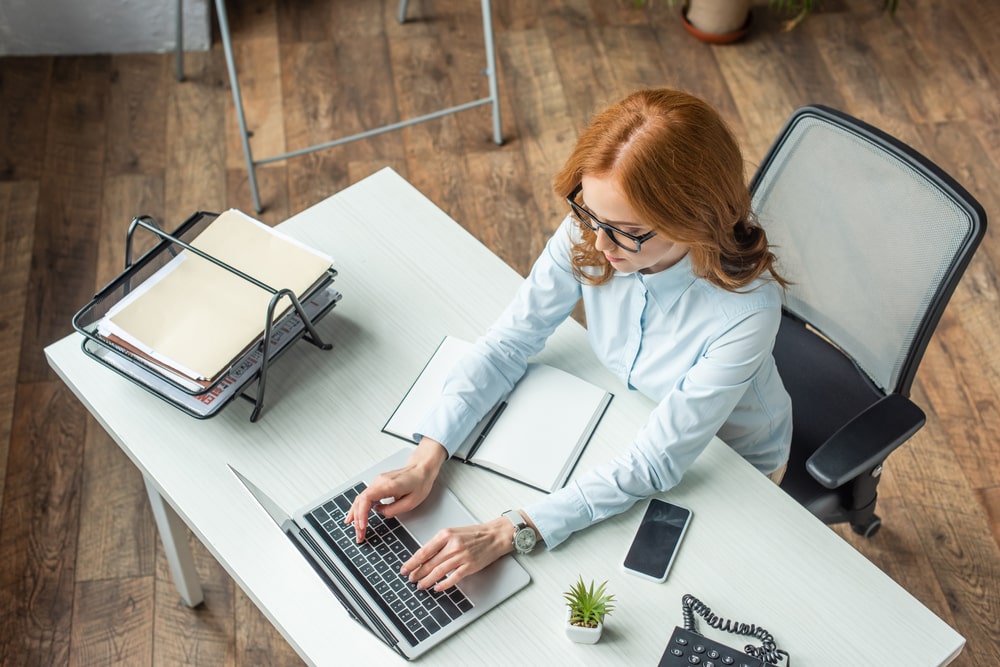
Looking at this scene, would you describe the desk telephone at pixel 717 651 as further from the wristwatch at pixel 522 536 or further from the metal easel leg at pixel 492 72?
the metal easel leg at pixel 492 72

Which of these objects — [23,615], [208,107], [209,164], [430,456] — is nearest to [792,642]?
[430,456]

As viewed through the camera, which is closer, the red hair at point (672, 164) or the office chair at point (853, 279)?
the red hair at point (672, 164)

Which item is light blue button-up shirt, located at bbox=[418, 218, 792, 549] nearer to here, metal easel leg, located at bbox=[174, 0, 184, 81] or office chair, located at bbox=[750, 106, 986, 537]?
office chair, located at bbox=[750, 106, 986, 537]

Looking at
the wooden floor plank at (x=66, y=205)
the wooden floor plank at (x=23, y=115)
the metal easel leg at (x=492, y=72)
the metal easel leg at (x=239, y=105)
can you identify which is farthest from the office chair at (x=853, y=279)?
the wooden floor plank at (x=23, y=115)

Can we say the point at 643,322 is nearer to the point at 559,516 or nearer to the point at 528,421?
the point at 528,421

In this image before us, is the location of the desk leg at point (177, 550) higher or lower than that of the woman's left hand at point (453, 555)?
lower

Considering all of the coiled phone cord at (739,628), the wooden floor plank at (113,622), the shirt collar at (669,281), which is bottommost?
the wooden floor plank at (113,622)

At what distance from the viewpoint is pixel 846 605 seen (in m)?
1.40

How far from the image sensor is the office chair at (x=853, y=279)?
5.21 feet

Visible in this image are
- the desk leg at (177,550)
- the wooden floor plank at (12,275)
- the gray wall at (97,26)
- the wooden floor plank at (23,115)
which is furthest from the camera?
the gray wall at (97,26)

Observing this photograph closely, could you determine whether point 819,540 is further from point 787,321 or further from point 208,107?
point 208,107

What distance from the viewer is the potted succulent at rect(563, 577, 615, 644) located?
4.40ft

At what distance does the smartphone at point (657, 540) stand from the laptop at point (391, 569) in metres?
0.16

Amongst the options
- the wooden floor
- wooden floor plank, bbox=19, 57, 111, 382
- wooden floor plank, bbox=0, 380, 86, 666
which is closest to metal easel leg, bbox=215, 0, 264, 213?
the wooden floor
